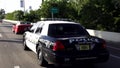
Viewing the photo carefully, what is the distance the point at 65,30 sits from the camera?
423 inches

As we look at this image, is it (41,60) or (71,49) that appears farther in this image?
(41,60)

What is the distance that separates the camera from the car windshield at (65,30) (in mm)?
10490

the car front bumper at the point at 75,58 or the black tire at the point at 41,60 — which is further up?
the car front bumper at the point at 75,58

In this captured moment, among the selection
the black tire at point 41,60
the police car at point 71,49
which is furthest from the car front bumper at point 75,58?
the black tire at point 41,60

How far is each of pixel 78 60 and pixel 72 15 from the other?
107ft

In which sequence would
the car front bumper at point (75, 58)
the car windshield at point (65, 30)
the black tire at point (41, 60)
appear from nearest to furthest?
the car front bumper at point (75, 58) → the car windshield at point (65, 30) → the black tire at point (41, 60)

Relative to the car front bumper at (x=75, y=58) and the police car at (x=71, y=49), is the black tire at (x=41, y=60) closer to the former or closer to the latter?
the police car at (x=71, y=49)

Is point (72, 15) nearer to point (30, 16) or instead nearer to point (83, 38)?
point (30, 16)

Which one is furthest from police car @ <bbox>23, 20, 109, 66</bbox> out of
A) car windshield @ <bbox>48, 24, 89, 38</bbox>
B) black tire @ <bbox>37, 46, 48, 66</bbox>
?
black tire @ <bbox>37, 46, 48, 66</bbox>

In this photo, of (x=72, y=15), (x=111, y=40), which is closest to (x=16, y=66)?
(x=111, y=40)

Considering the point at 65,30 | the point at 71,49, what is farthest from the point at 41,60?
the point at 71,49

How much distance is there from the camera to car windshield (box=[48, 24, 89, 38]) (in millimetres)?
10490

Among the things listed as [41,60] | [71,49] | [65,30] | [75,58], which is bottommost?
[41,60]

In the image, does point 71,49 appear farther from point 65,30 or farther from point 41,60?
point 41,60
